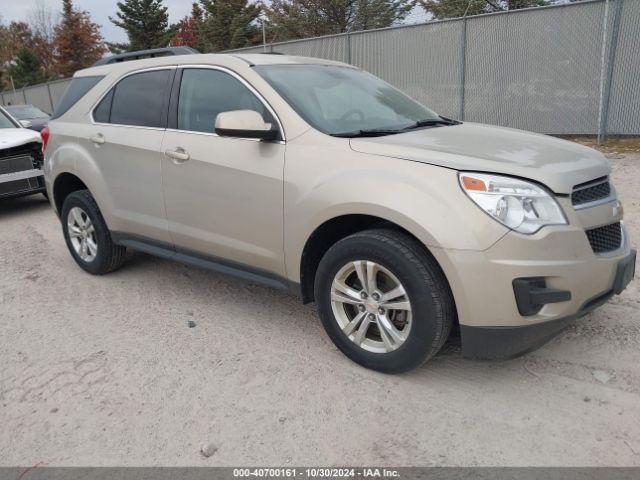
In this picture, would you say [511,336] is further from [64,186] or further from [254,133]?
[64,186]

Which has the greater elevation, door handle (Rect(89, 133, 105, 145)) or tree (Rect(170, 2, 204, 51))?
tree (Rect(170, 2, 204, 51))

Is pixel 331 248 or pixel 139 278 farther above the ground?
pixel 331 248

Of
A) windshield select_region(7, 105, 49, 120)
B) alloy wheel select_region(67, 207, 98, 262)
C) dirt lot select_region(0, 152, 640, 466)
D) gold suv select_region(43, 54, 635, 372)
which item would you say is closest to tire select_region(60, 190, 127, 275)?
alloy wheel select_region(67, 207, 98, 262)

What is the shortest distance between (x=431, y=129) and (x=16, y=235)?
5.41 metres

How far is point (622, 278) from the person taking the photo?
9.48ft

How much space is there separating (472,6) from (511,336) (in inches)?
972

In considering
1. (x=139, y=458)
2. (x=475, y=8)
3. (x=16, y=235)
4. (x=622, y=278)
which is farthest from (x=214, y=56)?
(x=475, y=8)

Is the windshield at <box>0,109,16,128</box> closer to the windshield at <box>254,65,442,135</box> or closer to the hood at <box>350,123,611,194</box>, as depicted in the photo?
the windshield at <box>254,65,442,135</box>

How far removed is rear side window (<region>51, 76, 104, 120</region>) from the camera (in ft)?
15.8

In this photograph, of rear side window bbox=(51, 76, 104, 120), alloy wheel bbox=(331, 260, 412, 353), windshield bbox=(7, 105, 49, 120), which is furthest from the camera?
windshield bbox=(7, 105, 49, 120)

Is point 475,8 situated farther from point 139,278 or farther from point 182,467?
point 182,467

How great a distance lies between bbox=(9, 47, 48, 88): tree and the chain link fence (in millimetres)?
44082

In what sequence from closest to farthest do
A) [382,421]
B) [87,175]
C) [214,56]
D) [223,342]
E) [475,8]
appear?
[382,421] → [223,342] → [214,56] → [87,175] → [475,8]

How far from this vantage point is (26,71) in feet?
157
